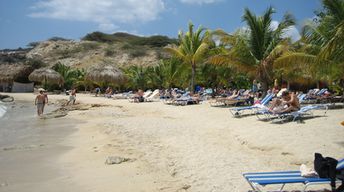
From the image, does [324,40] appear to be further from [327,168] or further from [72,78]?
[72,78]

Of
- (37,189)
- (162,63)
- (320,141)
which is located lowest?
(37,189)

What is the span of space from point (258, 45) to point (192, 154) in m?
8.80

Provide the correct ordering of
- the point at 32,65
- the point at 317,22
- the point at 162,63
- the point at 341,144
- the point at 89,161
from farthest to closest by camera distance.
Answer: the point at 32,65 → the point at 162,63 → the point at 317,22 → the point at 89,161 → the point at 341,144

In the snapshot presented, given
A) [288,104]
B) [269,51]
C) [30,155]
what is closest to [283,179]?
[30,155]

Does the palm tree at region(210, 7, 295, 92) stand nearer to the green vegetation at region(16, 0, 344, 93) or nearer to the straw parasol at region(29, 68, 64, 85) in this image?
the green vegetation at region(16, 0, 344, 93)

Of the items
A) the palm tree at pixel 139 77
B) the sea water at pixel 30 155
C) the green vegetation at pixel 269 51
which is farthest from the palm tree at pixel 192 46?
the palm tree at pixel 139 77

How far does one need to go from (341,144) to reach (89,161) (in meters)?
4.29

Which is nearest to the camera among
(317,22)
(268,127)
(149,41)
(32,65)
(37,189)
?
(37,189)

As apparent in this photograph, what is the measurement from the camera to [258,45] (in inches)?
544

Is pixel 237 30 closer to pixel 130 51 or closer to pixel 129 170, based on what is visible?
pixel 129 170

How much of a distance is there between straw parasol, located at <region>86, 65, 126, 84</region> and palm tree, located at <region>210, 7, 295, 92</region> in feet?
61.3

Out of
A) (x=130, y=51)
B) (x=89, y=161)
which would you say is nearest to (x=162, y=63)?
(x=89, y=161)

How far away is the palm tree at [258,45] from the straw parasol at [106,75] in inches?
736

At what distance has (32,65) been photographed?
44.3 m
